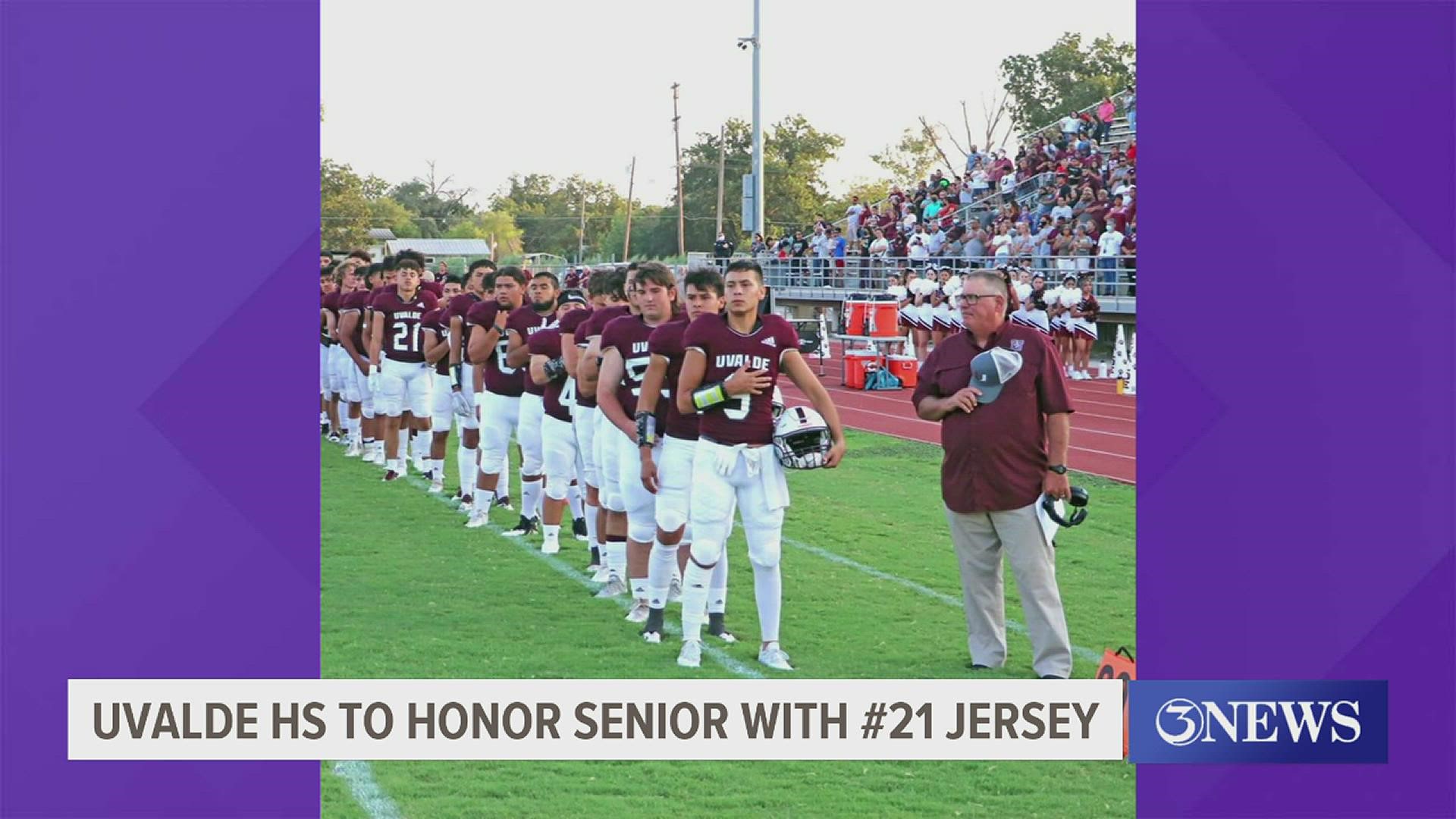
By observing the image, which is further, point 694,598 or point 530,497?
point 530,497

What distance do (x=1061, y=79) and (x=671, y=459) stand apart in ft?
93.6

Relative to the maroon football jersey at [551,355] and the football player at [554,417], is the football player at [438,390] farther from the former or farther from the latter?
the maroon football jersey at [551,355]

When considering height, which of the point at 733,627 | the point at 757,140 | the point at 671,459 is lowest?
the point at 733,627

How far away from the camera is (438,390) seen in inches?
472

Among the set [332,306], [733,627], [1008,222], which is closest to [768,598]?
[733,627]

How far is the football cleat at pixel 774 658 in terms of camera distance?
670 cm

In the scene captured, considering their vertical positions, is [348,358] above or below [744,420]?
above

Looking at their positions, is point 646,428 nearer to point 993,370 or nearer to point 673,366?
point 673,366

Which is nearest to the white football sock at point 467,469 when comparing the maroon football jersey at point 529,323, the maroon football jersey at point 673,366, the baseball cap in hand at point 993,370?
the maroon football jersey at point 529,323

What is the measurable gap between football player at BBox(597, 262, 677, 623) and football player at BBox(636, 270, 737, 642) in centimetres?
13

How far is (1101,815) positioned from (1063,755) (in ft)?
0.68

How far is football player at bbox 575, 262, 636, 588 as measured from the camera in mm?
8102

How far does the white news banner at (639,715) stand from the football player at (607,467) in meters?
3.13

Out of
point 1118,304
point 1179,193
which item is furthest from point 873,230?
point 1179,193
